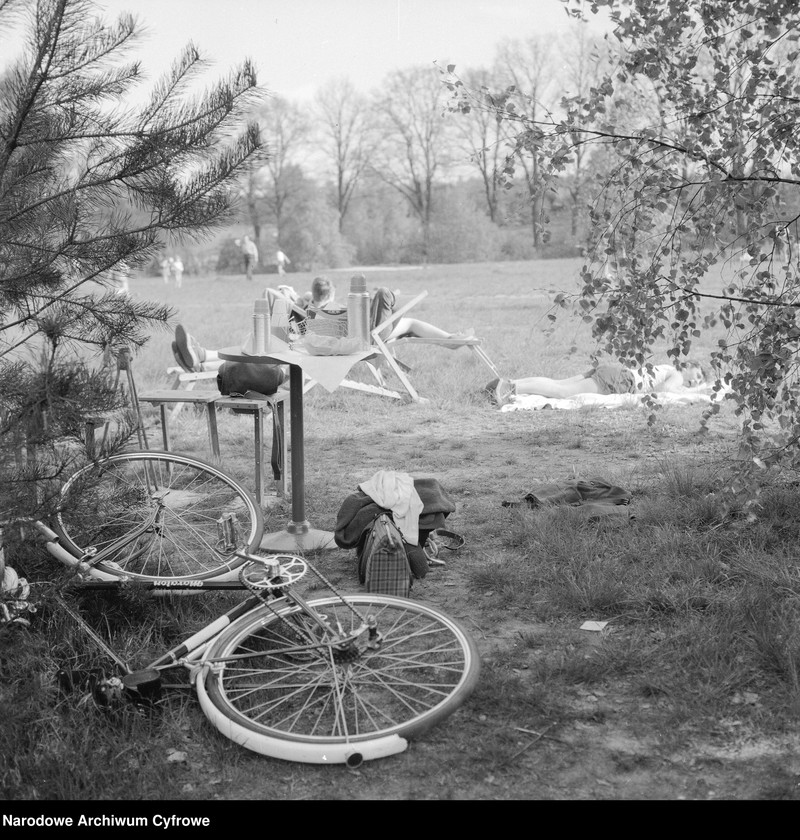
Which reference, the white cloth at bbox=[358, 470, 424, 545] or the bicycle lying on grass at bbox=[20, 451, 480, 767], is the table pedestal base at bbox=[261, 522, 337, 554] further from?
the bicycle lying on grass at bbox=[20, 451, 480, 767]

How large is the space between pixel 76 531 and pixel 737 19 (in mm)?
3389

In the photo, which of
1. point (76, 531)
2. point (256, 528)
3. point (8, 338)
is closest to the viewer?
point (8, 338)

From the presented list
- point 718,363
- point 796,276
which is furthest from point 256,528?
point 796,276

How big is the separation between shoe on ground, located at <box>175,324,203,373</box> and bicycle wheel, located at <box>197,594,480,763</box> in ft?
11.9

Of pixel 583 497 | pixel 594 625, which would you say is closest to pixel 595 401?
pixel 583 497

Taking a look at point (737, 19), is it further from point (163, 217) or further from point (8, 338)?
point (8, 338)

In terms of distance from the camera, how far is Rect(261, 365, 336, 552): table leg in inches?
177

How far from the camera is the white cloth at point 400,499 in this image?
13.3ft

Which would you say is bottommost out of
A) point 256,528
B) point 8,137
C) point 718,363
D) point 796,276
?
point 256,528

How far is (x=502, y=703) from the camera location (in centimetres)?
290

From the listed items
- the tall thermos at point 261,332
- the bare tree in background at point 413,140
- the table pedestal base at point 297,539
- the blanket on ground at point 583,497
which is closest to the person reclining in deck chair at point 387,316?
the blanket on ground at point 583,497

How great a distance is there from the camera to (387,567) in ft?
12.6

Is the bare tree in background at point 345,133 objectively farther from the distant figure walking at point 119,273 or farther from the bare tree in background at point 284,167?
the distant figure walking at point 119,273

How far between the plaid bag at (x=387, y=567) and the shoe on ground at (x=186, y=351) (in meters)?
3.03
